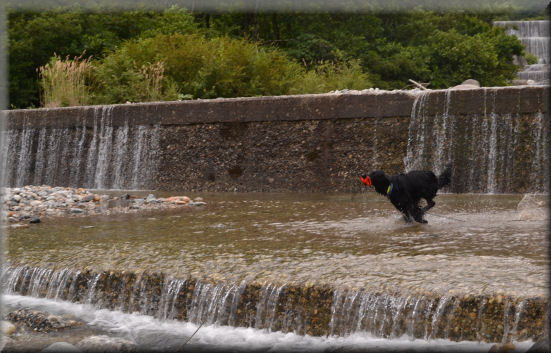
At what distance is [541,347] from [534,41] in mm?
27195

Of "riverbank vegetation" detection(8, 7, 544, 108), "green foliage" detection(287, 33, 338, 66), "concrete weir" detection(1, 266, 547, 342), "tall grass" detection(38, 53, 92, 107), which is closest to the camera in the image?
"concrete weir" detection(1, 266, 547, 342)

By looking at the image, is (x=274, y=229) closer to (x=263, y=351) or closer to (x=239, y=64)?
(x=263, y=351)

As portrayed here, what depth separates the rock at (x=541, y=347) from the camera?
101 inches

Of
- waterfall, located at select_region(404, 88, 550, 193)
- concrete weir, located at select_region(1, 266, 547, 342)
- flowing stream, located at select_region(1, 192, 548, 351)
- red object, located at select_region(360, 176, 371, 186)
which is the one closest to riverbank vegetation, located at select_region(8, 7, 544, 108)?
waterfall, located at select_region(404, 88, 550, 193)

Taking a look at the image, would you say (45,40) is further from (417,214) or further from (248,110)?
(417,214)

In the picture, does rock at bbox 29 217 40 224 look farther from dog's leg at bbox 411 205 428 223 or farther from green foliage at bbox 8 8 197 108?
green foliage at bbox 8 8 197 108

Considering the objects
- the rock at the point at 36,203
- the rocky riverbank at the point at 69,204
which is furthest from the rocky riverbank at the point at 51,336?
the rock at the point at 36,203

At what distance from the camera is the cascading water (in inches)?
899

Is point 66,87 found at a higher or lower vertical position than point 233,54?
lower

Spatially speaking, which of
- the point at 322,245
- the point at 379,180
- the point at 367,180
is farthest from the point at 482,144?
the point at 322,245

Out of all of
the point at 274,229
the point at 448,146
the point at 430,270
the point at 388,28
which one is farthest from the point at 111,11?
the point at 430,270

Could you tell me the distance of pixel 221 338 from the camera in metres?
3.56

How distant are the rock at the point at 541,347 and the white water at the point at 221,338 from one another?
11 cm

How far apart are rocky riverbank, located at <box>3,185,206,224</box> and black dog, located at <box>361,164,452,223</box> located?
121 inches
